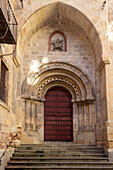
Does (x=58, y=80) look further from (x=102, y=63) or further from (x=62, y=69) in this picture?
(x=102, y=63)

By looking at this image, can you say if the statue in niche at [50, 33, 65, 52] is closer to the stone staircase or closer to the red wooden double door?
the red wooden double door

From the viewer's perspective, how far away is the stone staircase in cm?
893

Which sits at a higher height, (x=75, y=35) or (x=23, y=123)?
(x=75, y=35)

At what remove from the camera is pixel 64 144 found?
1114 centimetres

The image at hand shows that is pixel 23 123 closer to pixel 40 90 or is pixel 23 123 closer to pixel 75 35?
pixel 40 90

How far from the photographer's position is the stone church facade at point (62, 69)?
10.4 meters

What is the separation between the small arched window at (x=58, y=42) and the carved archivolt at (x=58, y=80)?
770 mm

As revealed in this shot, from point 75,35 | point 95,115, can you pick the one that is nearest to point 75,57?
point 75,35

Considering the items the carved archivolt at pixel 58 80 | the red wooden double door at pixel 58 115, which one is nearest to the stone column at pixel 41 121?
the red wooden double door at pixel 58 115

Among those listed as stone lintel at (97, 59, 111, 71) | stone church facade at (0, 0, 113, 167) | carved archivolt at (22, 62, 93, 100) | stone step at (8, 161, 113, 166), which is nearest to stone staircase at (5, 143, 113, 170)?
stone step at (8, 161, 113, 166)

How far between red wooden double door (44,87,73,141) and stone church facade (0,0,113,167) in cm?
5

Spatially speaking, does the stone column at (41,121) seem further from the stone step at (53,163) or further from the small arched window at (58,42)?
the small arched window at (58,42)

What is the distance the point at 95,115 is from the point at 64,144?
1814mm

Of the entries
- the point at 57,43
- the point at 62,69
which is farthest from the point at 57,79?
the point at 57,43
